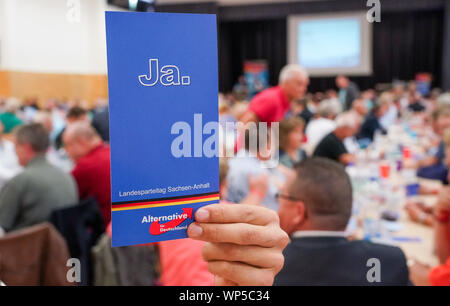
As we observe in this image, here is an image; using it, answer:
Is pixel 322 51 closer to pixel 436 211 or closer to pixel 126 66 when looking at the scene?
pixel 436 211

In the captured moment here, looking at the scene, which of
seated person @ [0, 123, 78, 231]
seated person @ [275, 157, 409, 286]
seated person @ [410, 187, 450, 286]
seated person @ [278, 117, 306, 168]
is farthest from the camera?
seated person @ [278, 117, 306, 168]

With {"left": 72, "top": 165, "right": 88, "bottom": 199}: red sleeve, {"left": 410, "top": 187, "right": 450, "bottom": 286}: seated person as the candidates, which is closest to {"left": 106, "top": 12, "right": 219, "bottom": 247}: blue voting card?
{"left": 410, "top": 187, "right": 450, "bottom": 286}: seated person

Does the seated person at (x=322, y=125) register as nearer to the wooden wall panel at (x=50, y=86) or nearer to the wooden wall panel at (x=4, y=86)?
the wooden wall panel at (x=50, y=86)

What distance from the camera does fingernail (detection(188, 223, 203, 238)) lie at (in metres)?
0.62

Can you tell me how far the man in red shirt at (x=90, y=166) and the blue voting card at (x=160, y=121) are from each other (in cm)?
235

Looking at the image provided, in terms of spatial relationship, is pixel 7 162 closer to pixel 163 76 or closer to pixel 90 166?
pixel 90 166

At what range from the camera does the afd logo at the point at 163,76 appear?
581 millimetres

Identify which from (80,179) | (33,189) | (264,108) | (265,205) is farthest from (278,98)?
(33,189)

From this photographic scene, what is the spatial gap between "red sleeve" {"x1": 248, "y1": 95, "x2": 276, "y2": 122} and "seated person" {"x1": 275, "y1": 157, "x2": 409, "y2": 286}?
163 cm

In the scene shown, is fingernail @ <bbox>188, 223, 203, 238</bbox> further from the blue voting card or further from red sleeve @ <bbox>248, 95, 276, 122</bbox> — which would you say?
red sleeve @ <bbox>248, 95, 276, 122</bbox>

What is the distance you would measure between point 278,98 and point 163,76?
9.36 feet

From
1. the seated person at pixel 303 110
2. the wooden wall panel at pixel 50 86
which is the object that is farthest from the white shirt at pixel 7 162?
the wooden wall panel at pixel 50 86
